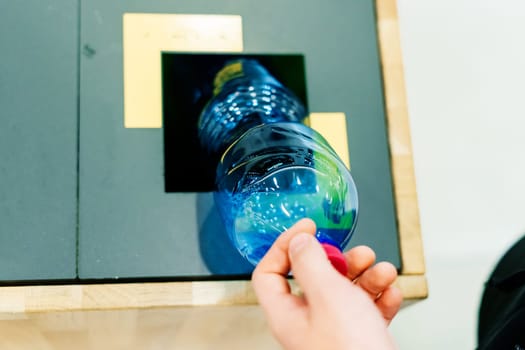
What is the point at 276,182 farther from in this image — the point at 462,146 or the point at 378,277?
the point at 462,146

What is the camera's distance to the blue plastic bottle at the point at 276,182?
60 centimetres

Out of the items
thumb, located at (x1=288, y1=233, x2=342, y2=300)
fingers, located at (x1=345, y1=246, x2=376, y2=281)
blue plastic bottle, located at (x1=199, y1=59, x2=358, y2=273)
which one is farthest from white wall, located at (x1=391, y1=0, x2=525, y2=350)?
thumb, located at (x1=288, y1=233, x2=342, y2=300)

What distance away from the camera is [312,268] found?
43 cm

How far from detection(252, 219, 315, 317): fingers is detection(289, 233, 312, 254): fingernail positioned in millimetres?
16

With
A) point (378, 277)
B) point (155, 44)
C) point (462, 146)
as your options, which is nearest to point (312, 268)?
point (378, 277)

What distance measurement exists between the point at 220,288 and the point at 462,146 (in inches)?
24.0

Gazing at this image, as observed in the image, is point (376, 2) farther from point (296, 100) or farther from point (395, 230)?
point (395, 230)

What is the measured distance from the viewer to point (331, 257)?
0.48 metres

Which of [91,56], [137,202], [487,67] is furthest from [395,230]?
[487,67]

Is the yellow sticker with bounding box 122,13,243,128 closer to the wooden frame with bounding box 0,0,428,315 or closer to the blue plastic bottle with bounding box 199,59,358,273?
the blue plastic bottle with bounding box 199,59,358,273

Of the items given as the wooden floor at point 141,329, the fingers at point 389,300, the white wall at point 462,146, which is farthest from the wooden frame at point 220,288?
the white wall at point 462,146

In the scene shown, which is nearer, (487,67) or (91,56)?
(91,56)

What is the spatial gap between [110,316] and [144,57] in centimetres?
31

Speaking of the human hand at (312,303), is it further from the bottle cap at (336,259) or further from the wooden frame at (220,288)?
the wooden frame at (220,288)
